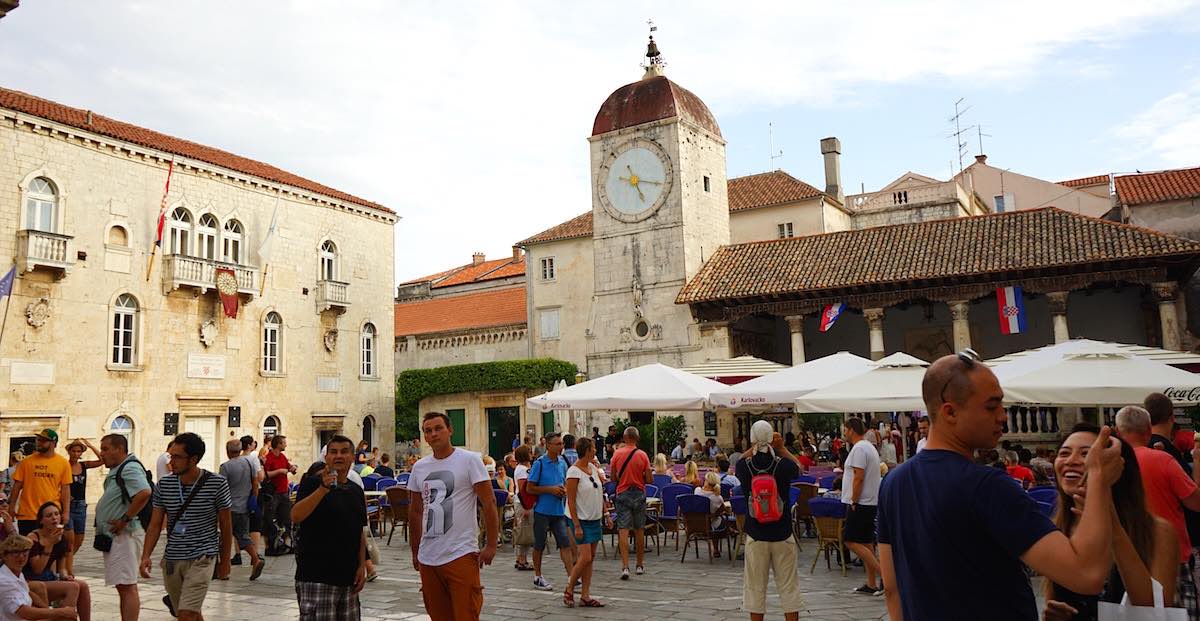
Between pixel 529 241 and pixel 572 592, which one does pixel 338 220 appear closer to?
pixel 529 241

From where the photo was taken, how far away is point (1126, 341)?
26266 mm

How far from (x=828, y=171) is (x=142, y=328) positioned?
92.4ft

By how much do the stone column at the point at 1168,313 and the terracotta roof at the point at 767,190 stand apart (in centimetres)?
1405

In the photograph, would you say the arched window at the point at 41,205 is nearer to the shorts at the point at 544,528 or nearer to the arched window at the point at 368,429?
the arched window at the point at 368,429

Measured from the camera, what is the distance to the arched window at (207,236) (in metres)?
25.5

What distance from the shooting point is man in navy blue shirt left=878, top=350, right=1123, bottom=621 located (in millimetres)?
2459

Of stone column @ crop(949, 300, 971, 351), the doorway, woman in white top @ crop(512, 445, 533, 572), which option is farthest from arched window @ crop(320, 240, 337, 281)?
stone column @ crop(949, 300, 971, 351)

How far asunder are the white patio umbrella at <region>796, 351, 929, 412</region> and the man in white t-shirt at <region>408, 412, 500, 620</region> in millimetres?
7042

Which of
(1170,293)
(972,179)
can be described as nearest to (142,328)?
(1170,293)

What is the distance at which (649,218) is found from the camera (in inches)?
1193

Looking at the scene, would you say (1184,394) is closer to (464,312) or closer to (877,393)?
(877,393)

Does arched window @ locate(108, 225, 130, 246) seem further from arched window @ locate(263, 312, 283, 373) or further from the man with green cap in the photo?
the man with green cap

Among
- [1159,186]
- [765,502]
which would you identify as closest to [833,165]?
[1159,186]

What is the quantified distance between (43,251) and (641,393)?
16234mm
